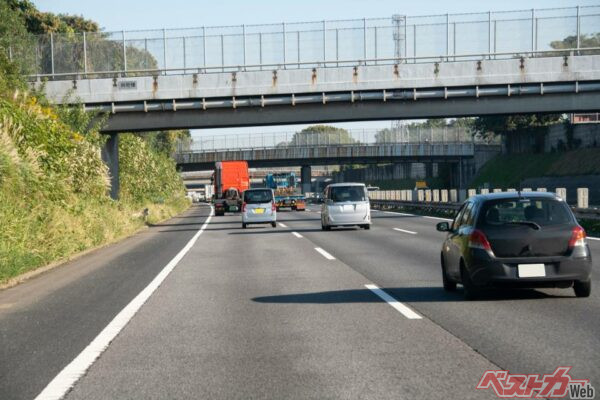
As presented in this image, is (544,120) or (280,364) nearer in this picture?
(280,364)

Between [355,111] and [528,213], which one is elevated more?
[355,111]

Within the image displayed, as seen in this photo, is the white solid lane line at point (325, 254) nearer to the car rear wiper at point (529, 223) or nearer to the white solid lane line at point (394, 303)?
the white solid lane line at point (394, 303)

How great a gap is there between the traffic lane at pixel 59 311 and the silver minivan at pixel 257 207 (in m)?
12.8

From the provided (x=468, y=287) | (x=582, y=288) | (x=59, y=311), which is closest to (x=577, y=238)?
(x=582, y=288)

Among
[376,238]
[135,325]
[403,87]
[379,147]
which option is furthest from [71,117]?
[379,147]

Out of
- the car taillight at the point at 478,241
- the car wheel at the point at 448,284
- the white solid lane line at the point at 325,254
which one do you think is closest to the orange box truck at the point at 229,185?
the white solid lane line at the point at 325,254

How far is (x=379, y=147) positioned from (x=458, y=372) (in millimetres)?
79746

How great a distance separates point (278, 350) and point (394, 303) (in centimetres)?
333

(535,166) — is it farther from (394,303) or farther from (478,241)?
(394,303)

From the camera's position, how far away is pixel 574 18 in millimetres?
38844

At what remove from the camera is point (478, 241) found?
10641 mm

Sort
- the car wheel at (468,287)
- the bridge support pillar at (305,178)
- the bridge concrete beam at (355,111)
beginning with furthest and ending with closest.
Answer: the bridge support pillar at (305,178) < the bridge concrete beam at (355,111) < the car wheel at (468,287)

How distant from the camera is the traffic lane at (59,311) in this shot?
7.09 m

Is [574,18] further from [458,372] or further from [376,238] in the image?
[458,372]
